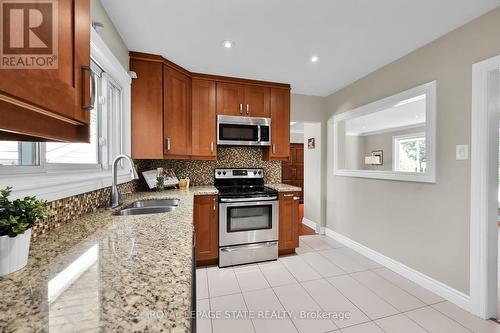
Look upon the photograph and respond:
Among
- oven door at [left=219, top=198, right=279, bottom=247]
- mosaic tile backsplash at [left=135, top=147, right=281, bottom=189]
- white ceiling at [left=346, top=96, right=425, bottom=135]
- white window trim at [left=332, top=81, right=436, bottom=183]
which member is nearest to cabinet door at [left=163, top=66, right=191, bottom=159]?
mosaic tile backsplash at [left=135, top=147, right=281, bottom=189]

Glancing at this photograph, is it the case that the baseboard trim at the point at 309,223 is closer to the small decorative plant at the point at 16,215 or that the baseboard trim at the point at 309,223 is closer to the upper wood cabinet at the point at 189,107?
the upper wood cabinet at the point at 189,107

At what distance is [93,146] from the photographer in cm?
171

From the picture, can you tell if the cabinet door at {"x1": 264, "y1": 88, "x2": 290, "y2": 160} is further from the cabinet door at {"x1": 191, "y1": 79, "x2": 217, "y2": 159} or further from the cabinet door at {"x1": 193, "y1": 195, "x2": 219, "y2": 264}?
the cabinet door at {"x1": 193, "y1": 195, "x2": 219, "y2": 264}

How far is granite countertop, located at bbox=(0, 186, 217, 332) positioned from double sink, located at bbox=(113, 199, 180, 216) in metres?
0.62

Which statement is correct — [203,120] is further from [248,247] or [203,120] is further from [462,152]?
[462,152]

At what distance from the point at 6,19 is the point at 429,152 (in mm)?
2741

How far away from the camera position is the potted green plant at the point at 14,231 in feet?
1.99

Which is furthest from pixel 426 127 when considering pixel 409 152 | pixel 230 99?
pixel 409 152

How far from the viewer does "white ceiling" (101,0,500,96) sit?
5.08 ft

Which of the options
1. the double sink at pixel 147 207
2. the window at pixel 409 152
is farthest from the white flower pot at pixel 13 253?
the window at pixel 409 152

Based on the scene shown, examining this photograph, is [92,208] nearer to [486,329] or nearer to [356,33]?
[356,33]

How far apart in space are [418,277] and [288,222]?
4.66 feet

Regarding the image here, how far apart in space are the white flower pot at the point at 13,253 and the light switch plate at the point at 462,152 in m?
2.74

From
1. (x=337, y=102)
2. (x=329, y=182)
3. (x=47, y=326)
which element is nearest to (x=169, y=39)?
(x=47, y=326)
